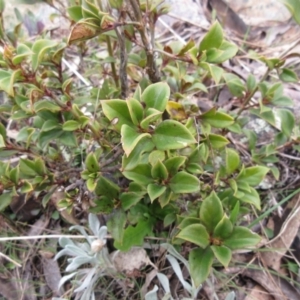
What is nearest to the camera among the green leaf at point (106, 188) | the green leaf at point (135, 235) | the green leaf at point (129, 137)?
the green leaf at point (129, 137)

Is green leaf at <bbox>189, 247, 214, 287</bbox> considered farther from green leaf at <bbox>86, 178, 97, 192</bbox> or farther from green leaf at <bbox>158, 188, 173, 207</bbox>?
green leaf at <bbox>86, 178, 97, 192</bbox>

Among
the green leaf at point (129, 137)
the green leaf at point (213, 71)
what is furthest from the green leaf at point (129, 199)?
the green leaf at point (213, 71)

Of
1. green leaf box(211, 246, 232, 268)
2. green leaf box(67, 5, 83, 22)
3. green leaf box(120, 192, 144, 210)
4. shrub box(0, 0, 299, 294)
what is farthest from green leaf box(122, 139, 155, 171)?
green leaf box(67, 5, 83, 22)

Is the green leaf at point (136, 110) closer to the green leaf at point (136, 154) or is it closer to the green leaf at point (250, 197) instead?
the green leaf at point (136, 154)

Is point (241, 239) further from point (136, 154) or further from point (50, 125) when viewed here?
point (50, 125)

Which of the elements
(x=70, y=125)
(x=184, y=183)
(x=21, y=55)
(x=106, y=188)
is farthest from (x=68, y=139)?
(x=184, y=183)
